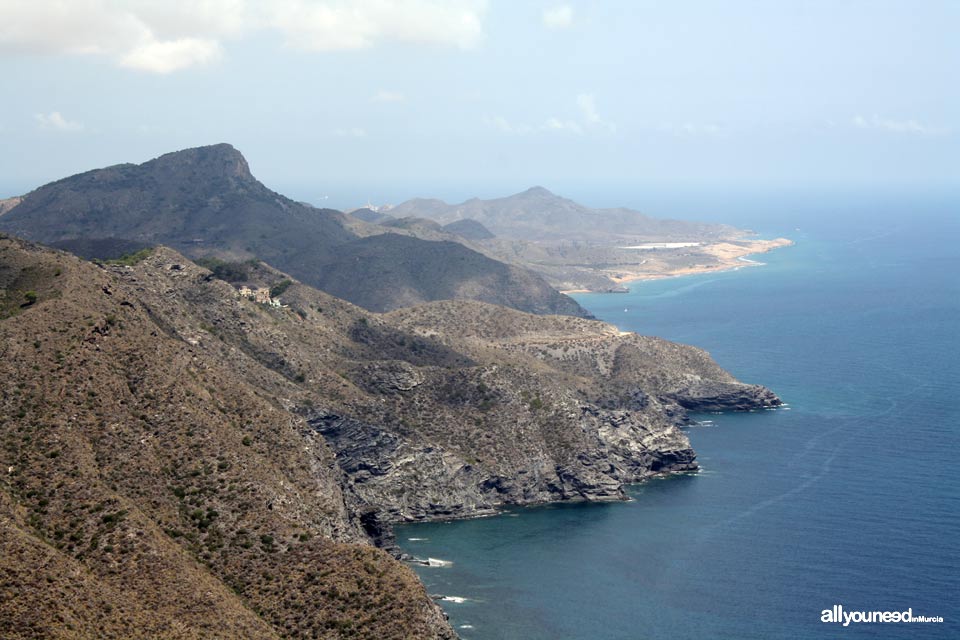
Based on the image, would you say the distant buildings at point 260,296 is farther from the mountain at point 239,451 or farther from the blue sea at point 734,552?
the blue sea at point 734,552

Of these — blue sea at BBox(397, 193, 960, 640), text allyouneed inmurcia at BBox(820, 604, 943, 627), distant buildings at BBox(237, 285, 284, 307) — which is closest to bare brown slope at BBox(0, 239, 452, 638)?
blue sea at BBox(397, 193, 960, 640)

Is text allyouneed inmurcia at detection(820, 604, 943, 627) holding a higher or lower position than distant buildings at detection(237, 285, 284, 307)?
lower

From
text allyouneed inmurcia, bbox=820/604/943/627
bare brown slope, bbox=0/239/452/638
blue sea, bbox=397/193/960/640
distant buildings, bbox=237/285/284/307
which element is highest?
distant buildings, bbox=237/285/284/307

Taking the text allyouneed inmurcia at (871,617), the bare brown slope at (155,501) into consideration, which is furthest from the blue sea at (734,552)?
the bare brown slope at (155,501)

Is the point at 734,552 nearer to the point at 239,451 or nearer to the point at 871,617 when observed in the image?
the point at 871,617

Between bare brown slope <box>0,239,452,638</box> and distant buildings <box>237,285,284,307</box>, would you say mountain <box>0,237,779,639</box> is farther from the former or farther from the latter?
distant buildings <box>237,285,284,307</box>

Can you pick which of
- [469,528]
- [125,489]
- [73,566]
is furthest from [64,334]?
[469,528]
